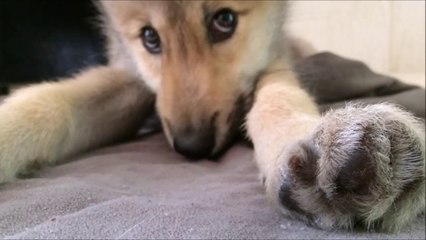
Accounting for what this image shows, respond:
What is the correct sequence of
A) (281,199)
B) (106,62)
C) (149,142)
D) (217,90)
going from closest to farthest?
(281,199), (217,90), (149,142), (106,62)

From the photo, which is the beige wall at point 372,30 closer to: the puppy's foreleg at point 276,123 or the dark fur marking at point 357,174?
the puppy's foreleg at point 276,123

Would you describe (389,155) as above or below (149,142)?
above

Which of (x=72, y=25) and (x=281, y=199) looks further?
(x=72, y=25)

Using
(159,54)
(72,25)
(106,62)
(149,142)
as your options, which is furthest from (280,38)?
(72,25)

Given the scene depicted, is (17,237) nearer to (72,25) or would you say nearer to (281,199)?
(281,199)

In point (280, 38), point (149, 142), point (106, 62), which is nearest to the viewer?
point (149, 142)

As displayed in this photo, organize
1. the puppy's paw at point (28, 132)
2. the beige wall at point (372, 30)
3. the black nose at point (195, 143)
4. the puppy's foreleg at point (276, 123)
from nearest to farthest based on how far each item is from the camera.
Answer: the puppy's foreleg at point (276, 123) → the puppy's paw at point (28, 132) → the black nose at point (195, 143) → the beige wall at point (372, 30)

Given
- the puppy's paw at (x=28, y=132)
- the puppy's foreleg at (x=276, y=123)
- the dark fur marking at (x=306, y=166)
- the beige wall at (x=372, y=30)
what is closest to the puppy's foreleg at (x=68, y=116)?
the puppy's paw at (x=28, y=132)
